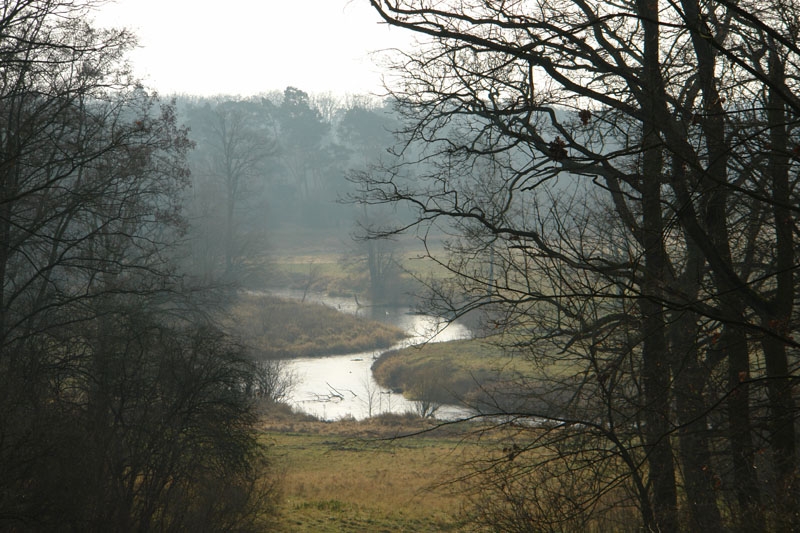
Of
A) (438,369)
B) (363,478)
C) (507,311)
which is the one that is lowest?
(363,478)

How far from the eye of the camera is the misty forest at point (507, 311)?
534 centimetres

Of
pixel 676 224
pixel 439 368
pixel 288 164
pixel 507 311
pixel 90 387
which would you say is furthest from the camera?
pixel 288 164

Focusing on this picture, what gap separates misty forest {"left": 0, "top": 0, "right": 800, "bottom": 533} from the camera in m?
5.34

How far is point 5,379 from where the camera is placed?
8086mm

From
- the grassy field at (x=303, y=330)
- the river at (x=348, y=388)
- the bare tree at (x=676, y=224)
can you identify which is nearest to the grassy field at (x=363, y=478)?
the river at (x=348, y=388)

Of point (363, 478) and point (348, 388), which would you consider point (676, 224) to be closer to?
point (363, 478)

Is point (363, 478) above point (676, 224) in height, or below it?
below

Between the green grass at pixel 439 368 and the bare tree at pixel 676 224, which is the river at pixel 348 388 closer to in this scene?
the green grass at pixel 439 368

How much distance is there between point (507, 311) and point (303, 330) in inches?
1272

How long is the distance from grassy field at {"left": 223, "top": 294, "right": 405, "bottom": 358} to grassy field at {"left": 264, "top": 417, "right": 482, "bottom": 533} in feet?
35.3

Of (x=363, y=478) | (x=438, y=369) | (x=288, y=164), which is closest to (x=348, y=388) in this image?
(x=438, y=369)

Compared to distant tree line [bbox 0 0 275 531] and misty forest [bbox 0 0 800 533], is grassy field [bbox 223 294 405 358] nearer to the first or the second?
misty forest [bbox 0 0 800 533]

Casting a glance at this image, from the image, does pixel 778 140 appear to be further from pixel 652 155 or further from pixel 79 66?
pixel 79 66

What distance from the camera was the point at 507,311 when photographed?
742 cm
